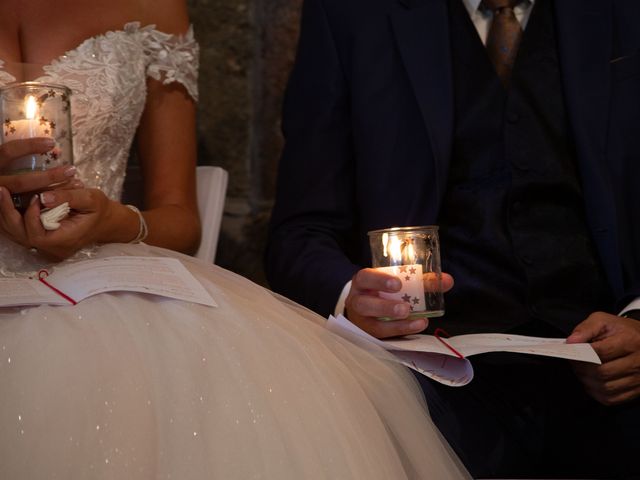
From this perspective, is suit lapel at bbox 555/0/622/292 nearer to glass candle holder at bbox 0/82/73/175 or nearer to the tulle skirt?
the tulle skirt

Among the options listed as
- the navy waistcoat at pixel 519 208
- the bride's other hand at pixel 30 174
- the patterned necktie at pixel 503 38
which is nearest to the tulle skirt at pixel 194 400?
the bride's other hand at pixel 30 174

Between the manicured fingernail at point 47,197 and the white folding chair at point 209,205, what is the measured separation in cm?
55

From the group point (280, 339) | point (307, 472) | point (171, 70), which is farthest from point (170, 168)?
point (307, 472)

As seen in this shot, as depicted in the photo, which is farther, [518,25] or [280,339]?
[518,25]

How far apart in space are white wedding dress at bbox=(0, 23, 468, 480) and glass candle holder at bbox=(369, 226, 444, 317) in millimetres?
103

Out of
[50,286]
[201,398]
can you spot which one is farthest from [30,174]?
[201,398]

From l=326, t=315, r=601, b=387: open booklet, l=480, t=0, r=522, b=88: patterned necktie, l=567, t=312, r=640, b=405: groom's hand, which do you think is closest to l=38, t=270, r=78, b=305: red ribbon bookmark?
l=326, t=315, r=601, b=387: open booklet

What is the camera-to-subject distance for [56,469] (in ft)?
2.85

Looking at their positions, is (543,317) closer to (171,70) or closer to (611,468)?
(611,468)

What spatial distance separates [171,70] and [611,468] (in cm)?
111

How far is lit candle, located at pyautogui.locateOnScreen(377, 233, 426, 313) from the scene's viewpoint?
128 cm

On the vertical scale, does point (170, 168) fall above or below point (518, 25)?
below

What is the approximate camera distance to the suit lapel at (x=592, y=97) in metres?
1.58

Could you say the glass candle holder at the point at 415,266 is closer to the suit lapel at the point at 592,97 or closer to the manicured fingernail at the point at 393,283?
the manicured fingernail at the point at 393,283
